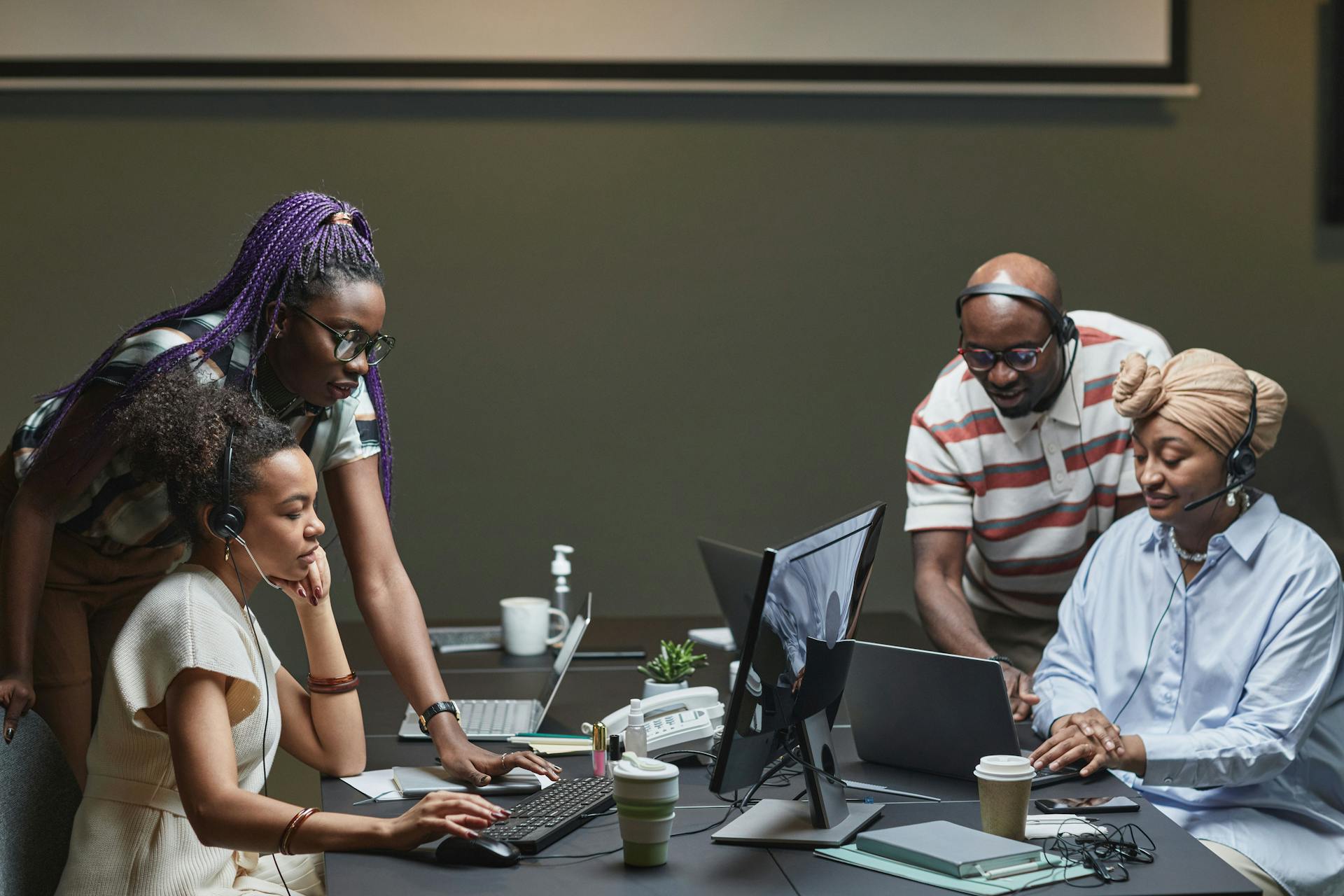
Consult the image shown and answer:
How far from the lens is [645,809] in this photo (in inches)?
58.2

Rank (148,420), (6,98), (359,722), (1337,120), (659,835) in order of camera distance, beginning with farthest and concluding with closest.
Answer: (1337,120)
(6,98)
(359,722)
(148,420)
(659,835)

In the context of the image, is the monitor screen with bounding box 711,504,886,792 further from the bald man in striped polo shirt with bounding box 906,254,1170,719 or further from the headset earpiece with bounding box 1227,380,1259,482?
the bald man in striped polo shirt with bounding box 906,254,1170,719

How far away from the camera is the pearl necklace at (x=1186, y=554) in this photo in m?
2.12

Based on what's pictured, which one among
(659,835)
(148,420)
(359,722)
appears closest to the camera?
(659,835)

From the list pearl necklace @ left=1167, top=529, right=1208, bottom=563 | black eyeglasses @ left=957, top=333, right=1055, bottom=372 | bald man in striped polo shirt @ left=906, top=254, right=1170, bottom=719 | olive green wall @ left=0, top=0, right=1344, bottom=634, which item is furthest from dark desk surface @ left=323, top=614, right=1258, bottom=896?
olive green wall @ left=0, top=0, right=1344, bottom=634

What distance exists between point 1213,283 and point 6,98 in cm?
373

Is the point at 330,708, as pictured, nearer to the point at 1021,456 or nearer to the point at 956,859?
the point at 956,859

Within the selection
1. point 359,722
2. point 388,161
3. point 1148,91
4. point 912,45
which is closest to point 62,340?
point 388,161

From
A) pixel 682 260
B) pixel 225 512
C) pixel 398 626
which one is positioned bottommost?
pixel 398 626

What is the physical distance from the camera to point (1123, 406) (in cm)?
211

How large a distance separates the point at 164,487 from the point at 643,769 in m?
0.89

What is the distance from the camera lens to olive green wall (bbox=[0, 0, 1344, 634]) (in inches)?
149

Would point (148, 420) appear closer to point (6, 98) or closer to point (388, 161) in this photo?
point (388, 161)

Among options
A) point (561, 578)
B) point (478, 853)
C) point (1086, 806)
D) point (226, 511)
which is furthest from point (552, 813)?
point (561, 578)
